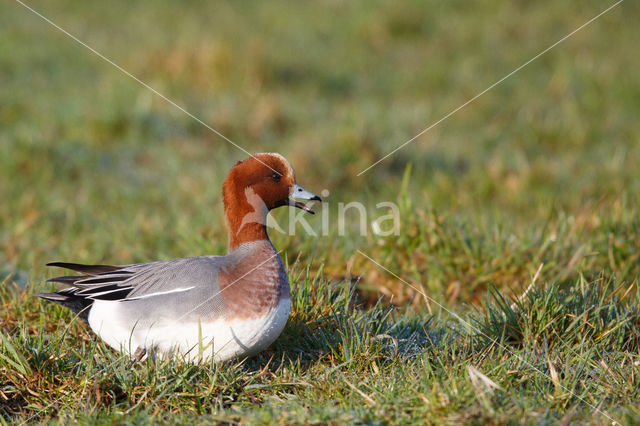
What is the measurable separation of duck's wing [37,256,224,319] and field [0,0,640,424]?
0.16 meters

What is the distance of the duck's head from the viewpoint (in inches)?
130

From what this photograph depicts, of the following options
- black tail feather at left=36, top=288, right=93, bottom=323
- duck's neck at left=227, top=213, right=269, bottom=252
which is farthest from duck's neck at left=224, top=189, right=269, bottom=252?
black tail feather at left=36, top=288, right=93, bottom=323

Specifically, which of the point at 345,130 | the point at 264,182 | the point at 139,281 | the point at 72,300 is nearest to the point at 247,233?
the point at 264,182

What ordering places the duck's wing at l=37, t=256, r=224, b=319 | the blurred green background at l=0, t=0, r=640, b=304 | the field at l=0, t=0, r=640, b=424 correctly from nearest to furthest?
the field at l=0, t=0, r=640, b=424, the duck's wing at l=37, t=256, r=224, b=319, the blurred green background at l=0, t=0, r=640, b=304

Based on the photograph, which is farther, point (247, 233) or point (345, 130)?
point (345, 130)

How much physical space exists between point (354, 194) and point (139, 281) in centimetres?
331

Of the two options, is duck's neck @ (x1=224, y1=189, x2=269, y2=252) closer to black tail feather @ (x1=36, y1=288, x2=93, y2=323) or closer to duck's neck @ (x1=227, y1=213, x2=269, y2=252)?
duck's neck @ (x1=227, y1=213, x2=269, y2=252)

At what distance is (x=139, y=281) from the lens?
3.19 metres

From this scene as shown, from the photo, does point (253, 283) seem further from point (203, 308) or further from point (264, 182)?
point (264, 182)

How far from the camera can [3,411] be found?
2902 millimetres

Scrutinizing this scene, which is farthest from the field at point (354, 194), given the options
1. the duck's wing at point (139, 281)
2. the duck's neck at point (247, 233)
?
the duck's neck at point (247, 233)

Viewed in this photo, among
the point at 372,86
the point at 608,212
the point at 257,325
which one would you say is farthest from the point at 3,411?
the point at 372,86

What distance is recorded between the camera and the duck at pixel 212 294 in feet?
9.70

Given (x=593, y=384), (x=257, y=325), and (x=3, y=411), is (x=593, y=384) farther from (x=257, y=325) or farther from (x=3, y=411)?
(x=3, y=411)
